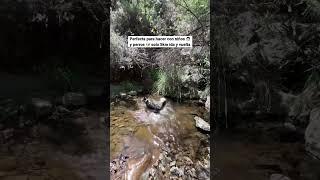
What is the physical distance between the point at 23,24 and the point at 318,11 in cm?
140

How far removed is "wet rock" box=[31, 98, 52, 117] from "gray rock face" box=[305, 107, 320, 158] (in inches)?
48.8

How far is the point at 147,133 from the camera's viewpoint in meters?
2.35

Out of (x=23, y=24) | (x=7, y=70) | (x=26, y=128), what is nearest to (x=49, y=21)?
(x=23, y=24)

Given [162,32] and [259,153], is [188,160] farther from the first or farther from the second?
[162,32]

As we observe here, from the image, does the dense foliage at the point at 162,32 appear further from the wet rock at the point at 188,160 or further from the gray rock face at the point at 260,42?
the wet rock at the point at 188,160

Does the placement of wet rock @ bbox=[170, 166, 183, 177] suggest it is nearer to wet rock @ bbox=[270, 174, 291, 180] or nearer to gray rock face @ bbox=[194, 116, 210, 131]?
gray rock face @ bbox=[194, 116, 210, 131]

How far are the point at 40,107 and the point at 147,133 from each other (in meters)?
0.53

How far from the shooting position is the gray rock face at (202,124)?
2.35 meters

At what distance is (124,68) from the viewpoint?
234cm

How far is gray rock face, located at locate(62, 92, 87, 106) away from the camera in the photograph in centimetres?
236

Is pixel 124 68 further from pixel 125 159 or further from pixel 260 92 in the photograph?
pixel 260 92

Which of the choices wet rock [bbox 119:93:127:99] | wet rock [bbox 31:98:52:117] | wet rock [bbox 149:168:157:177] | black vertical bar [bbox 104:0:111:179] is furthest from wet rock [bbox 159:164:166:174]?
wet rock [bbox 31:98:52:117]

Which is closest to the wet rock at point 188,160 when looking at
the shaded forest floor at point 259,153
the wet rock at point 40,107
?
the shaded forest floor at point 259,153

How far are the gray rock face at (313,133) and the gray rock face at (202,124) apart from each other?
47 centimetres
